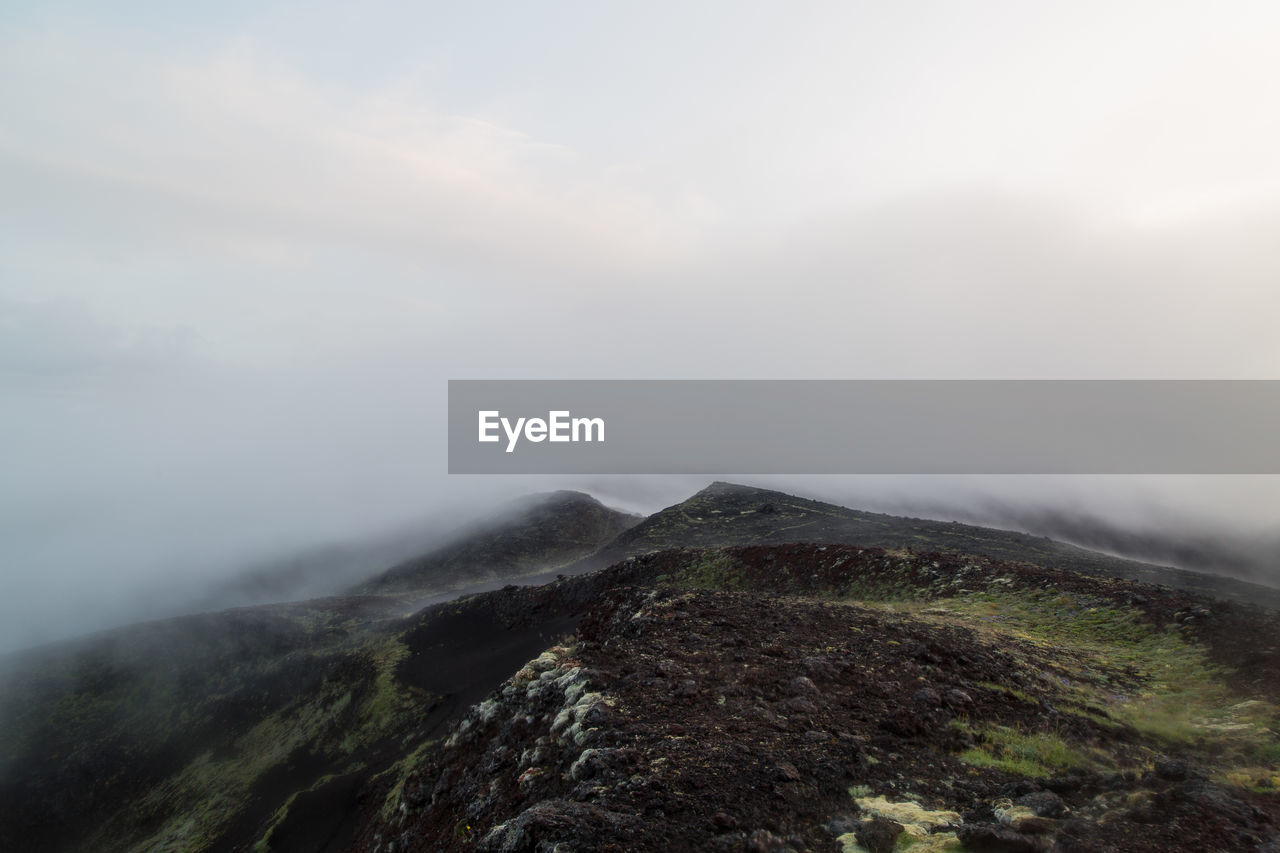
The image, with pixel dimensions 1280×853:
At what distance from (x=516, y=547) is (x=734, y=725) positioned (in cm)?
6948

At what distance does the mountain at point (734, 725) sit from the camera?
8.16 meters

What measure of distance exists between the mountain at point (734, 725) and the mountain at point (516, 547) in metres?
28.8

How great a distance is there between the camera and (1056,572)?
23859 mm

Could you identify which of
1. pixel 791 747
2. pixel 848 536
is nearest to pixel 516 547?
pixel 848 536

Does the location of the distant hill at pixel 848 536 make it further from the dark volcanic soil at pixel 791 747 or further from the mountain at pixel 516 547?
the mountain at pixel 516 547

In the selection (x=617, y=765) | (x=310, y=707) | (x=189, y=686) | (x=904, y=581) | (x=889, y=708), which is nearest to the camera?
(x=617, y=765)

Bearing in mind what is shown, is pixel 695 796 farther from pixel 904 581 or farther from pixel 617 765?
pixel 904 581

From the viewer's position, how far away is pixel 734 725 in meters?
10.8

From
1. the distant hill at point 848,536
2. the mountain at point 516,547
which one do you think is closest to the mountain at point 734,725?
the distant hill at point 848,536

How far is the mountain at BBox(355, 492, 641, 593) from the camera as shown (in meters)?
71.7

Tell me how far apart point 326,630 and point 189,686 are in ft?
32.1

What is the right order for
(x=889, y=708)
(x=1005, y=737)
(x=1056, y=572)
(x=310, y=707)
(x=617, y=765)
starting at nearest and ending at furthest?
(x=617, y=765) → (x=1005, y=737) → (x=889, y=708) → (x=1056, y=572) → (x=310, y=707)

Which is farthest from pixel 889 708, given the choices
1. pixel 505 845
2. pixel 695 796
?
pixel 505 845

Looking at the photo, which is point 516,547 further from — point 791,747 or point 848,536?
point 791,747
